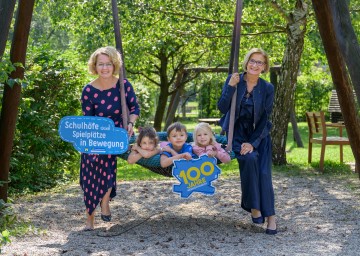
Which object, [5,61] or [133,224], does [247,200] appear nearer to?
[133,224]

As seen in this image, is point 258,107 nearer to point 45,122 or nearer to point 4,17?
point 4,17

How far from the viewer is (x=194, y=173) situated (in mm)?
5723

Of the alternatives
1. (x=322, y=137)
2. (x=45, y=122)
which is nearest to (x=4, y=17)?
(x=45, y=122)

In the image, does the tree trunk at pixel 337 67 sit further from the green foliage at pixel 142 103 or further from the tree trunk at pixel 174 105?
the green foliage at pixel 142 103

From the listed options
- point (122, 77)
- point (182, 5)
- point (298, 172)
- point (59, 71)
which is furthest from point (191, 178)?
point (182, 5)

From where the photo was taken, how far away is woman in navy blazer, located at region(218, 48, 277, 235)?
5.90 meters

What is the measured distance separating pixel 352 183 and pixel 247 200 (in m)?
3.95

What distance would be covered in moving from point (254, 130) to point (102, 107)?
49.8 inches

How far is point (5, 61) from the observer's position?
17.0 feet

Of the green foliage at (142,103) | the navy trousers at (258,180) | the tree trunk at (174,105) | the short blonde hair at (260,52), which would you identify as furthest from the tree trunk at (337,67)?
the green foliage at (142,103)

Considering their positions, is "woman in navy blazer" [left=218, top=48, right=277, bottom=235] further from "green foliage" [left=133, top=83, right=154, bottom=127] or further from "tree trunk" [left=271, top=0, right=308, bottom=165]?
"green foliage" [left=133, top=83, right=154, bottom=127]

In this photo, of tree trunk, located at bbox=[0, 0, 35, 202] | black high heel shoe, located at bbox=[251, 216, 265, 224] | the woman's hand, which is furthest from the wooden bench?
tree trunk, located at bbox=[0, 0, 35, 202]

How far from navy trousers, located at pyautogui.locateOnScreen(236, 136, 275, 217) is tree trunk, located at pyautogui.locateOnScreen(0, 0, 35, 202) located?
216cm

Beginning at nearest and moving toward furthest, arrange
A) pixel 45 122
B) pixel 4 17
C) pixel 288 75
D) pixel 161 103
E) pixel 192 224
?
pixel 4 17
pixel 192 224
pixel 45 122
pixel 288 75
pixel 161 103
